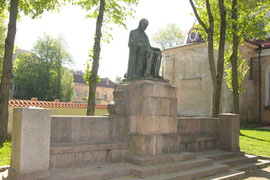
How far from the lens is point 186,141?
26.2 feet

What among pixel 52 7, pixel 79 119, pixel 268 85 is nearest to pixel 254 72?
pixel 268 85

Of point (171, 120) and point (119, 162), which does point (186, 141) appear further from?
point (119, 162)

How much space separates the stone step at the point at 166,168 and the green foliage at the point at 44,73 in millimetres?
37776

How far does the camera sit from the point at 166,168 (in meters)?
6.02

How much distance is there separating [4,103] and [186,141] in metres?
7.46

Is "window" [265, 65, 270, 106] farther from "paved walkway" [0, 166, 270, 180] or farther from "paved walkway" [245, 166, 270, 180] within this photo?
"paved walkway" [0, 166, 270, 180]

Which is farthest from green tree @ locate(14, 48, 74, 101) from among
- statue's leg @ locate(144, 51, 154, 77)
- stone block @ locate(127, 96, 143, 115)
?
stone block @ locate(127, 96, 143, 115)

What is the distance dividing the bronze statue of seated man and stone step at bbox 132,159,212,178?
91.7 inches

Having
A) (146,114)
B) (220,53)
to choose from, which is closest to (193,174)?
(146,114)

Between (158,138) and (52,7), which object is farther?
(52,7)

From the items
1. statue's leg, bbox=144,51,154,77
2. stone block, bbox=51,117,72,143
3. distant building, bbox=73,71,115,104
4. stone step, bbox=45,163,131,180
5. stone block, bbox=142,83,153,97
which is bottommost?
stone step, bbox=45,163,131,180

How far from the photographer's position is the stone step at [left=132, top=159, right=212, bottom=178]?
221 inches

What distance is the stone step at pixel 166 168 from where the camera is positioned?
562cm

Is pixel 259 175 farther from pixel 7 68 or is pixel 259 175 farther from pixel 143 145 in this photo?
pixel 7 68
